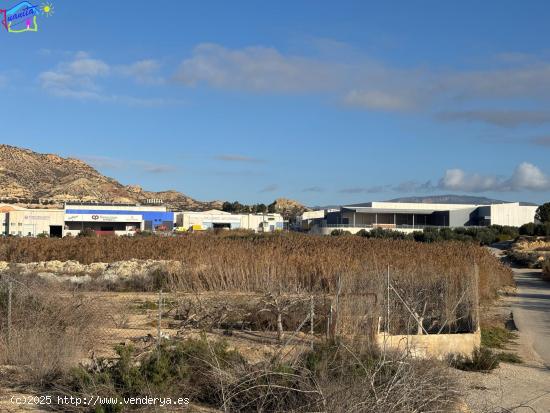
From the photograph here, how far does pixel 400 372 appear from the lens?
24.8ft

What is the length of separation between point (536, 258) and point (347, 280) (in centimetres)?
4831

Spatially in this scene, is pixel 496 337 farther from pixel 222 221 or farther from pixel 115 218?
pixel 222 221

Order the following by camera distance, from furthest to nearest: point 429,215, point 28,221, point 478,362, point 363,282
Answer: point 429,215
point 28,221
point 363,282
point 478,362

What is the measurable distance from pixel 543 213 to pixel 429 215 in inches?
767

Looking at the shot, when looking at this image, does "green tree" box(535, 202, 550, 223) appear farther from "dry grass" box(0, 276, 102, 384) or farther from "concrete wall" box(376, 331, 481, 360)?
"dry grass" box(0, 276, 102, 384)

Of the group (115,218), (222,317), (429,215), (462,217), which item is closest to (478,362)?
(222,317)

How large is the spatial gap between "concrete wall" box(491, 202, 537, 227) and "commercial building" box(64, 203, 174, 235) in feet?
182

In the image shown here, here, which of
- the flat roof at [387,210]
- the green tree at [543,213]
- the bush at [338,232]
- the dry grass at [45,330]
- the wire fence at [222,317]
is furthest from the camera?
the flat roof at [387,210]

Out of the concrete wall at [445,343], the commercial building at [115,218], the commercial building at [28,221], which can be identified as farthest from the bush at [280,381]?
the commercial building at [115,218]

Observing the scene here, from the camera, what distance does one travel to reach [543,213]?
10756 cm

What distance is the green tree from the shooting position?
10598 centimetres

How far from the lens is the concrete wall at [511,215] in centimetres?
10731

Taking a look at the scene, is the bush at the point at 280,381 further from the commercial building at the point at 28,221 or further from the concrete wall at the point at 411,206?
the concrete wall at the point at 411,206

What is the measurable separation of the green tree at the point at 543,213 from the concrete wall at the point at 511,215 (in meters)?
1.62
